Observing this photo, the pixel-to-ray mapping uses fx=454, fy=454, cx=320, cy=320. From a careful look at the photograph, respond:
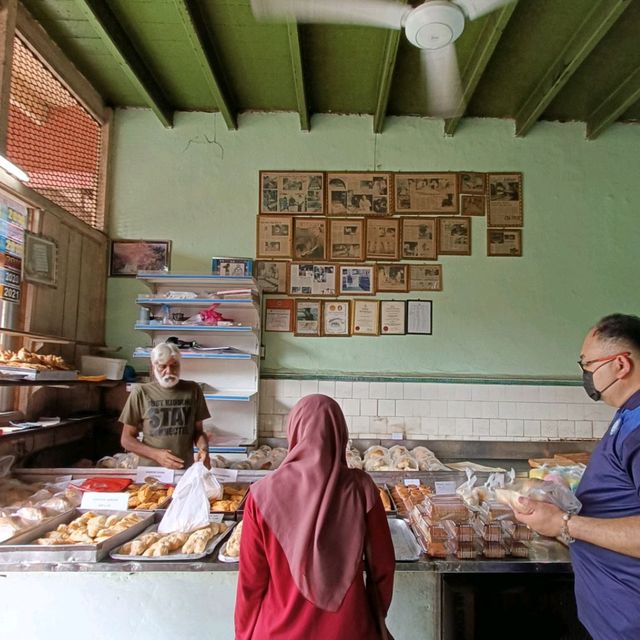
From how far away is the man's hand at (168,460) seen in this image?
9.65 ft

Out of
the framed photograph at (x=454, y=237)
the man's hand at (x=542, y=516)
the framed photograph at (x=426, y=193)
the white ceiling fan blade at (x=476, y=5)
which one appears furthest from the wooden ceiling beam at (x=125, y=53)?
the man's hand at (x=542, y=516)

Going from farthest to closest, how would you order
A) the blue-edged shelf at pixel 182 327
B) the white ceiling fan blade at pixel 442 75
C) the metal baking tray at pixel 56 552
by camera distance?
the blue-edged shelf at pixel 182 327 < the white ceiling fan blade at pixel 442 75 < the metal baking tray at pixel 56 552

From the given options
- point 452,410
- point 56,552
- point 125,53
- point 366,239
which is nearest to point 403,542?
point 56,552

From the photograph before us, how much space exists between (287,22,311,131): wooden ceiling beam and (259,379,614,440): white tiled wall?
270 cm

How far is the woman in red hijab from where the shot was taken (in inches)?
51.1

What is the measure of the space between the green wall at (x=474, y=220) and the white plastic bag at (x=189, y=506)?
8.31ft

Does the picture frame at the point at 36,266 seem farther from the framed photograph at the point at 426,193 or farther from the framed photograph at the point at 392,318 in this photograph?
the framed photograph at the point at 426,193

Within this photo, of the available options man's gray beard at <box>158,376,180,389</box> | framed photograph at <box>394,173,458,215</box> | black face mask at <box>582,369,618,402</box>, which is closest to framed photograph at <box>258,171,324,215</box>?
framed photograph at <box>394,173,458,215</box>

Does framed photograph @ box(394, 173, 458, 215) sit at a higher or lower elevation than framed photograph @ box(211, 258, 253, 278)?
higher

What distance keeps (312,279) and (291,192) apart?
959 mm

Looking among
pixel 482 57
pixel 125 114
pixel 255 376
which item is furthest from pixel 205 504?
pixel 125 114

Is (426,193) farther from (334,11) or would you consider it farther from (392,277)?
(334,11)

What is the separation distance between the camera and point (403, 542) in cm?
198

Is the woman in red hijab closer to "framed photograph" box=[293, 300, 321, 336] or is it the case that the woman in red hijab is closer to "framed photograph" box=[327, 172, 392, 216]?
"framed photograph" box=[293, 300, 321, 336]
